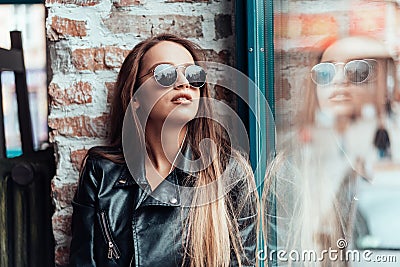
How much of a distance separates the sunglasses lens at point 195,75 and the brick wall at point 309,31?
23 centimetres

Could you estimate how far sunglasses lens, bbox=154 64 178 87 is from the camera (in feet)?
3.98

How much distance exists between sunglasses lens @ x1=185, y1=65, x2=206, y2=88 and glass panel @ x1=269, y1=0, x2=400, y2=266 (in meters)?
0.25

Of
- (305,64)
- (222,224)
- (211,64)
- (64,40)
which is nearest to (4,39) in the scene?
(64,40)

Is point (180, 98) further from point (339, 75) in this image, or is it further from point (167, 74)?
point (339, 75)

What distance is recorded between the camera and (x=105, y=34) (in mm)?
1342

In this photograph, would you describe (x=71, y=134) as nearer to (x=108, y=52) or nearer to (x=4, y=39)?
(x=108, y=52)

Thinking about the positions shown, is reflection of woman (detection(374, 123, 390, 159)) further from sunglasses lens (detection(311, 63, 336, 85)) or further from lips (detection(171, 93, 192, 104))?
lips (detection(171, 93, 192, 104))

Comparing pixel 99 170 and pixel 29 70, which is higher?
pixel 29 70

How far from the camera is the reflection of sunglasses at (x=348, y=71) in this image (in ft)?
2.55

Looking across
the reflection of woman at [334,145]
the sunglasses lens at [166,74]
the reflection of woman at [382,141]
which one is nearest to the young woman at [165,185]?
the sunglasses lens at [166,74]

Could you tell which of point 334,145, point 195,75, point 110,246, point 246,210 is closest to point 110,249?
point 110,246

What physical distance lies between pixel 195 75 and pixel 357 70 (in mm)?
489

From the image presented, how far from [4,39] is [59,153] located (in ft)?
1.44

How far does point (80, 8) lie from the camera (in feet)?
4.41
